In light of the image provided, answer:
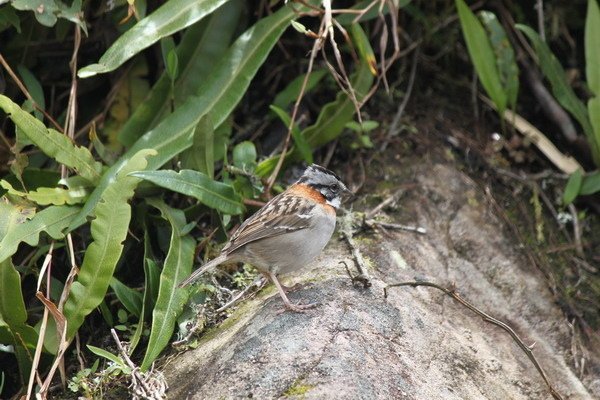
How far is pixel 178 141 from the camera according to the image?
5.48 meters

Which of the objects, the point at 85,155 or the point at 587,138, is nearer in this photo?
the point at 85,155

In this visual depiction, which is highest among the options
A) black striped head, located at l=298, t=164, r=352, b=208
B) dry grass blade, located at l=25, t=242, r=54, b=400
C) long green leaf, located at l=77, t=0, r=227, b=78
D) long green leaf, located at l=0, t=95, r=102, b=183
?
long green leaf, located at l=77, t=0, r=227, b=78

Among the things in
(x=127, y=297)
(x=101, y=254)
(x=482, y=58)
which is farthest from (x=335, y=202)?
(x=482, y=58)

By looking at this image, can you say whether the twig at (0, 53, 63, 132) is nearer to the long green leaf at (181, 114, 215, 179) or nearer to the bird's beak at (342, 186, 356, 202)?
the long green leaf at (181, 114, 215, 179)

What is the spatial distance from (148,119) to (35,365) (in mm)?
2010

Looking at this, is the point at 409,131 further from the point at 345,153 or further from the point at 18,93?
the point at 18,93

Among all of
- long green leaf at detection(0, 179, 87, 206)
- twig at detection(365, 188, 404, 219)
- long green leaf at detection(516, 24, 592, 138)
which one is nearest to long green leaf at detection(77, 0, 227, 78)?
long green leaf at detection(0, 179, 87, 206)

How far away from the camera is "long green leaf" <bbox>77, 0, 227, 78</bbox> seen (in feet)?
17.1

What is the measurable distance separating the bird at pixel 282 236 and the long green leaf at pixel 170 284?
84 mm

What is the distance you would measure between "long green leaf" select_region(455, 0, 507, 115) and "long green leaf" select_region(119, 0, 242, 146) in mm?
1714

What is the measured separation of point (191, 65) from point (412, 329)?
99.0 inches

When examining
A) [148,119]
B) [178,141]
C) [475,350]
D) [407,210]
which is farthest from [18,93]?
[475,350]

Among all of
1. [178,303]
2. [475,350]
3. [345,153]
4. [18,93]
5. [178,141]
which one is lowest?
[475,350]

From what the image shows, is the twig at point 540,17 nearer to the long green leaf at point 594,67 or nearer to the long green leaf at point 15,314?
the long green leaf at point 594,67
